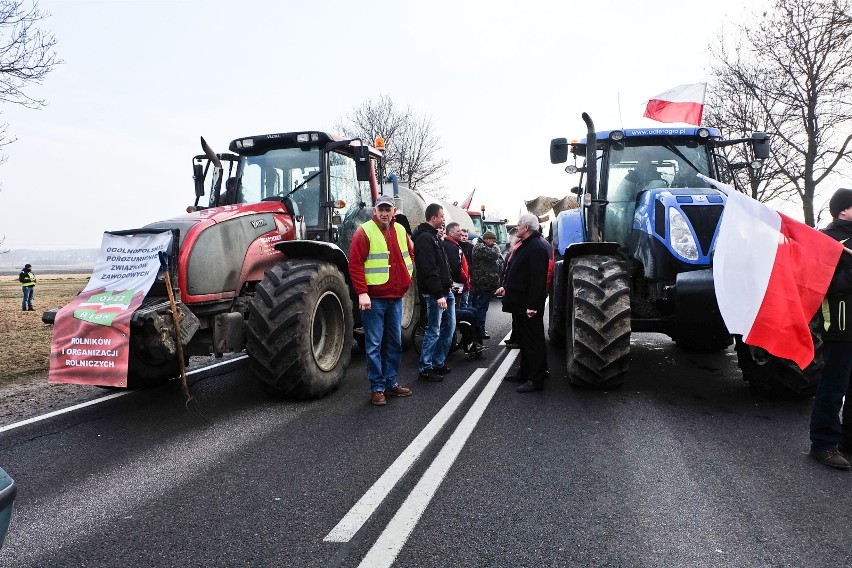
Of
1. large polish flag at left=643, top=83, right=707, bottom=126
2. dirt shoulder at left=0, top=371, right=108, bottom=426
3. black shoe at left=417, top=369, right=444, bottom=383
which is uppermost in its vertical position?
large polish flag at left=643, top=83, right=707, bottom=126

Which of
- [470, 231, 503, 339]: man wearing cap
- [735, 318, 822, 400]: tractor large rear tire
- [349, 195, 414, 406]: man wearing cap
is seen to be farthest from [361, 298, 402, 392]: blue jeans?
[470, 231, 503, 339]: man wearing cap

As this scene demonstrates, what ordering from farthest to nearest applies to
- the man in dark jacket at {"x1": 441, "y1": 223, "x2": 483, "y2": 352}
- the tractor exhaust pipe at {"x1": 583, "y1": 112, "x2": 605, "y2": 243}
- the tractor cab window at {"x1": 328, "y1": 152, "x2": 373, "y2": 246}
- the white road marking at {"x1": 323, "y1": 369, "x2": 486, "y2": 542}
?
the man in dark jacket at {"x1": 441, "y1": 223, "x2": 483, "y2": 352} → the tractor cab window at {"x1": 328, "y1": 152, "x2": 373, "y2": 246} → the tractor exhaust pipe at {"x1": 583, "y1": 112, "x2": 605, "y2": 243} → the white road marking at {"x1": 323, "y1": 369, "x2": 486, "y2": 542}

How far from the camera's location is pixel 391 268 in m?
6.02

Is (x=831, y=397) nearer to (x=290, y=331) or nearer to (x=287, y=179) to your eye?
(x=290, y=331)

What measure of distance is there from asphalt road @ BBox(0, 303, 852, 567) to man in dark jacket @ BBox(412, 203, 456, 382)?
0.96 metres

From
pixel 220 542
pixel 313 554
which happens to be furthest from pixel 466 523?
pixel 220 542

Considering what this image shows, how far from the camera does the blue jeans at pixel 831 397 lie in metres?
4.11

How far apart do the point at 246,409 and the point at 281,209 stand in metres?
2.39

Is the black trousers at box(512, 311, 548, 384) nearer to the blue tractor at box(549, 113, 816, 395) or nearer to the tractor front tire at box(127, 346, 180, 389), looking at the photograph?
the blue tractor at box(549, 113, 816, 395)

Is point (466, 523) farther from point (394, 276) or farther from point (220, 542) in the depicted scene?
point (394, 276)

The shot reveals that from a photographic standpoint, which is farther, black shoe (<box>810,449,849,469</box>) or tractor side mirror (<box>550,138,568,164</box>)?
tractor side mirror (<box>550,138,568,164</box>)

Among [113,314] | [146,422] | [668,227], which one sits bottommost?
[146,422]

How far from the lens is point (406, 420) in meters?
5.29

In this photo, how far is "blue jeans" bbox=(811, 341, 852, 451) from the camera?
13.5 feet
